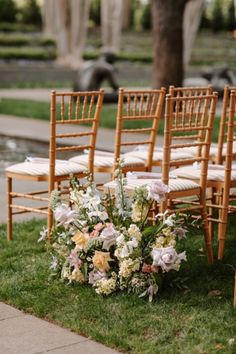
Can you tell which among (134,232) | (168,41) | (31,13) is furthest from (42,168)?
(31,13)

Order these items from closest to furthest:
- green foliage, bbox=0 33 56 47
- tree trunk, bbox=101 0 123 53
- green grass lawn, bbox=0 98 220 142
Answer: green grass lawn, bbox=0 98 220 142, tree trunk, bbox=101 0 123 53, green foliage, bbox=0 33 56 47

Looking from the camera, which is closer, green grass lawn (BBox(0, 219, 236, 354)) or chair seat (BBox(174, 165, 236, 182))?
green grass lawn (BBox(0, 219, 236, 354))

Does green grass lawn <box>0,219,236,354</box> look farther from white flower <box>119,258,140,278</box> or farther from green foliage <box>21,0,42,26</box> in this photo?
green foliage <box>21,0,42,26</box>

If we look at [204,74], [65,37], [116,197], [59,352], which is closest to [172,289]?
[116,197]

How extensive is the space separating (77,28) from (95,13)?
633 inches

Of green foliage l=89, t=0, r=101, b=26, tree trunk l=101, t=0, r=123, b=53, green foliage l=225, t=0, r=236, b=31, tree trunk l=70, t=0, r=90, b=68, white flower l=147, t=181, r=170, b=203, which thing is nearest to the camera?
white flower l=147, t=181, r=170, b=203

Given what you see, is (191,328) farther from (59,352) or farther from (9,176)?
(9,176)

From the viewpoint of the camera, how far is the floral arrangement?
545cm

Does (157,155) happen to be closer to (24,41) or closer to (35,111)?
(35,111)

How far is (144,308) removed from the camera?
5.24 metres

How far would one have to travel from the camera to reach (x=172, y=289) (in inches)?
220

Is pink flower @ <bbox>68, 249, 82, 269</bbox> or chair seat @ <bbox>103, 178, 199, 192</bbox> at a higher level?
chair seat @ <bbox>103, 178, 199, 192</bbox>

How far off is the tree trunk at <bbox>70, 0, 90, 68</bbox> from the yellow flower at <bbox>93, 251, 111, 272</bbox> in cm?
2875

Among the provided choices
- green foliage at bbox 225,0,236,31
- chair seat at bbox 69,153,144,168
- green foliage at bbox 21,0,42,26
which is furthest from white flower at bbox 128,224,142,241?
green foliage at bbox 225,0,236,31
